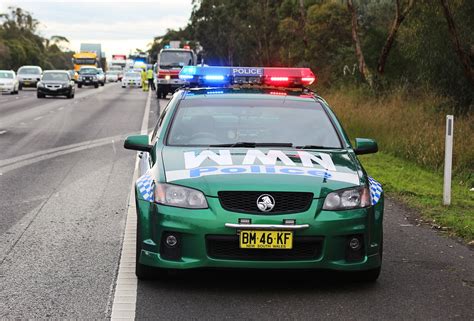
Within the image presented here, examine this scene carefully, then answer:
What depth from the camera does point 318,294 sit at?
589cm

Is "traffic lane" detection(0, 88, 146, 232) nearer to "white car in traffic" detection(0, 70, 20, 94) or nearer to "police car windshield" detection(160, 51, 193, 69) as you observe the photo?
"police car windshield" detection(160, 51, 193, 69)

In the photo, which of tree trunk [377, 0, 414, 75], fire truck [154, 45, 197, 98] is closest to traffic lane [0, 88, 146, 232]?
tree trunk [377, 0, 414, 75]

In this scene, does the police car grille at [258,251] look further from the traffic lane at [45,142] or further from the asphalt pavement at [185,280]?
the traffic lane at [45,142]

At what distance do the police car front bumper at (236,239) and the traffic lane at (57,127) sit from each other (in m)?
9.92

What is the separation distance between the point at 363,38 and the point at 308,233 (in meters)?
40.5

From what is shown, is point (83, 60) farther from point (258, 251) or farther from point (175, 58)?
point (258, 251)

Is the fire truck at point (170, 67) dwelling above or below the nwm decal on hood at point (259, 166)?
below

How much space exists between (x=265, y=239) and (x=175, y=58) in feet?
134

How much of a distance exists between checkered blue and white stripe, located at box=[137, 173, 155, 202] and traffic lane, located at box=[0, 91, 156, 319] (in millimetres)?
682

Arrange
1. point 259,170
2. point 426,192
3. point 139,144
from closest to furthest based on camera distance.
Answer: point 259,170
point 139,144
point 426,192

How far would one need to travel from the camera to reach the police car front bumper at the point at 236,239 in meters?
5.70

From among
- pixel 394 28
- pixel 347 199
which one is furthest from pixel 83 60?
pixel 347 199

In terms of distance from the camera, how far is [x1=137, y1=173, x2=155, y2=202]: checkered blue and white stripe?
600 cm

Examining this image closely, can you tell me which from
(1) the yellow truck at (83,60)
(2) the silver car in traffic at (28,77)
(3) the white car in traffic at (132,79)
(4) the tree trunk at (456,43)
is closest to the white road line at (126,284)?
(4) the tree trunk at (456,43)
